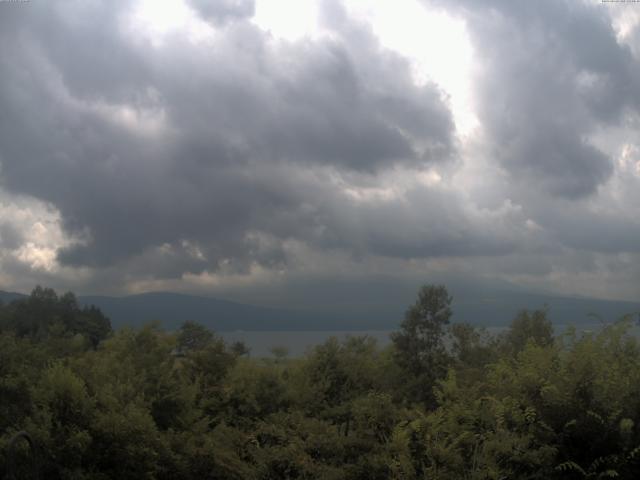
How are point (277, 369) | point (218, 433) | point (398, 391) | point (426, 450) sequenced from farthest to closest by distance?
point (398, 391), point (277, 369), point (218, 433), point (426, 450)

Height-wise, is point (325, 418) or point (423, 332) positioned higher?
point (423, 332)

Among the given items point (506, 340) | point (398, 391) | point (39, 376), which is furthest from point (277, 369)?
point (506, 340)

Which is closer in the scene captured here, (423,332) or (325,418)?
(325,418)

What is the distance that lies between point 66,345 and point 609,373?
2554 cm

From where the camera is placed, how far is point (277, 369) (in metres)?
23.4

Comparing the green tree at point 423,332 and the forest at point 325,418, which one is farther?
the green tree at point 423,332

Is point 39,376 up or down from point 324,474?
up

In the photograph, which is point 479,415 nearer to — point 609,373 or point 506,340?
point 609,373

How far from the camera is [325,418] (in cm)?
1995

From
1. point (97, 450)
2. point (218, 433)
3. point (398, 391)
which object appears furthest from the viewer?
point (398, 391)

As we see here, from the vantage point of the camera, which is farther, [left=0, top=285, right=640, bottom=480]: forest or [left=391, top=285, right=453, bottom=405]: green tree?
[left=391, top=285, right=453, bottom=405]: green tree

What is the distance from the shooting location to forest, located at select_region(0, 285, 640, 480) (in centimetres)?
1014

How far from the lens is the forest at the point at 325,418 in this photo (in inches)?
399

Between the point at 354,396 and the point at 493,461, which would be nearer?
the point at 493,461
